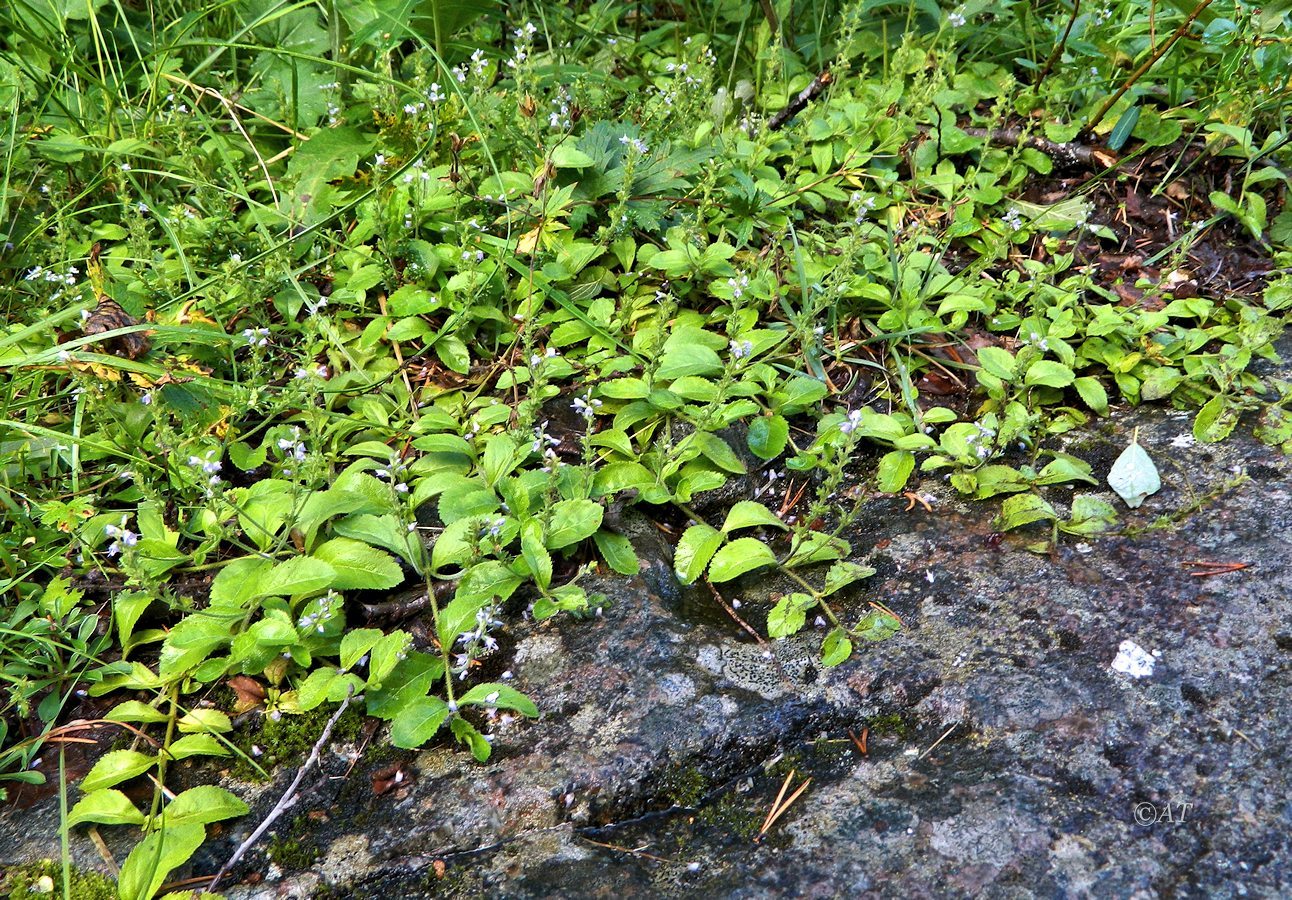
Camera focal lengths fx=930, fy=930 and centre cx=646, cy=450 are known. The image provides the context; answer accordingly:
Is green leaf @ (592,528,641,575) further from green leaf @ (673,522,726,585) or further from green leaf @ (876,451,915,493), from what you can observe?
green leaf @ (876,451,915,493)

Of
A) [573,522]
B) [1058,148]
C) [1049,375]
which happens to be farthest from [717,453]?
[1058,148]

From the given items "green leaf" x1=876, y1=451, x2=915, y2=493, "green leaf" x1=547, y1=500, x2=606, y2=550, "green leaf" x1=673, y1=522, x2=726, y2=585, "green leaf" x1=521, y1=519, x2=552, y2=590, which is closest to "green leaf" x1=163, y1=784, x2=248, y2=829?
"green leaf" x1=521, y1=519, x2=552, y2=590

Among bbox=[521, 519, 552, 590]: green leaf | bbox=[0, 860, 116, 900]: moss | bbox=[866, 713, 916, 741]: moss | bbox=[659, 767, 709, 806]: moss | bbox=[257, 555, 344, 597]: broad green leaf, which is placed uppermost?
bbox=[257, 555, 344, 597]: broad green leaf

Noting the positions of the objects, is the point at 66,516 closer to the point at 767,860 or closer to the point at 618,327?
the point at 618,327

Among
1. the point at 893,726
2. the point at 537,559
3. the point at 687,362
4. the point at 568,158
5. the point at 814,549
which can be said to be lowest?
the point at 893,726

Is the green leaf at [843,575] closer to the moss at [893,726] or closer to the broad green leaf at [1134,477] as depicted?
the moss at [893,726]

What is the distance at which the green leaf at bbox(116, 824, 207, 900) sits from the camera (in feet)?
5.85

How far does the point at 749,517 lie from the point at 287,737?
127 cm

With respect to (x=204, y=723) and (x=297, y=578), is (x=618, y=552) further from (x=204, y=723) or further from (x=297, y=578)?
(x=204, y=723)

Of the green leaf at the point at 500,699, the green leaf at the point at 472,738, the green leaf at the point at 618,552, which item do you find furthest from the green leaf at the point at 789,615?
the green leaf at the point at 472,738

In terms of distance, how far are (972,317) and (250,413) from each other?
8.03 ft

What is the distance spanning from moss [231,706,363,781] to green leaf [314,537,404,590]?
0.98 feet

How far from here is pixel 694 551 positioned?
8.09 feet

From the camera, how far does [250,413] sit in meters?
2.91
